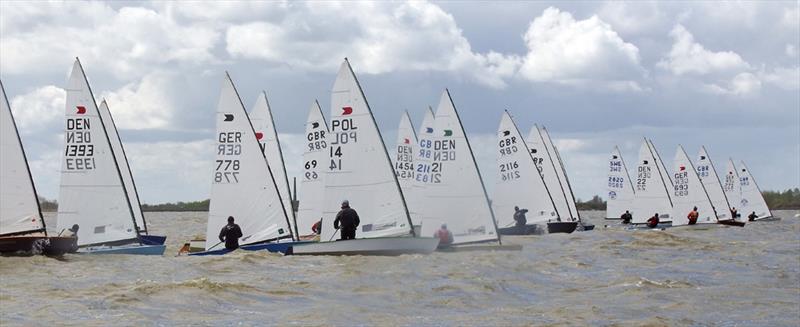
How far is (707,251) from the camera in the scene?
117 ft

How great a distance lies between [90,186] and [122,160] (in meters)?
12.3

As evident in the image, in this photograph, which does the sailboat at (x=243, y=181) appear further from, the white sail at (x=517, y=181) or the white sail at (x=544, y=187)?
the white sail at (x=544, y=187)

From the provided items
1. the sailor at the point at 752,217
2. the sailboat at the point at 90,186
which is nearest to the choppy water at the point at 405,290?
the sailboat at the point at 90,186

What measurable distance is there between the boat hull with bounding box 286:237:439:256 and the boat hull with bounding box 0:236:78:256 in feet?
19.4

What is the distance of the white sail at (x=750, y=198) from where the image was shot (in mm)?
74125

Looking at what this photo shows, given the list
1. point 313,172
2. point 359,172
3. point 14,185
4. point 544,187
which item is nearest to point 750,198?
point 544,187

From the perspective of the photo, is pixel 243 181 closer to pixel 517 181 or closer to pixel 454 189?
pixel 454 189

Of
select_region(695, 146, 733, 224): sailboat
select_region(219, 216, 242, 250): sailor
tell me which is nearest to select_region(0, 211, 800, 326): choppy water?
select_region(219, 216, 242, 250): sailor

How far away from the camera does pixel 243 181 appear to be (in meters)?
32.3

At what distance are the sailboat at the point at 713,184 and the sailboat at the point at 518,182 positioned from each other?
1728 cm

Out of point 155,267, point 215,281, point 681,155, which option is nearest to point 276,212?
point 155,267

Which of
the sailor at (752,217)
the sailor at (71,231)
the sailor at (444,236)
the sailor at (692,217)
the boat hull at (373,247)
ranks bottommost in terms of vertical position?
the boat hull at (373,247)

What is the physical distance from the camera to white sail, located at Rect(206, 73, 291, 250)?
105 ft

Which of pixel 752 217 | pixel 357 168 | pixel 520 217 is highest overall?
pixel 752 217
